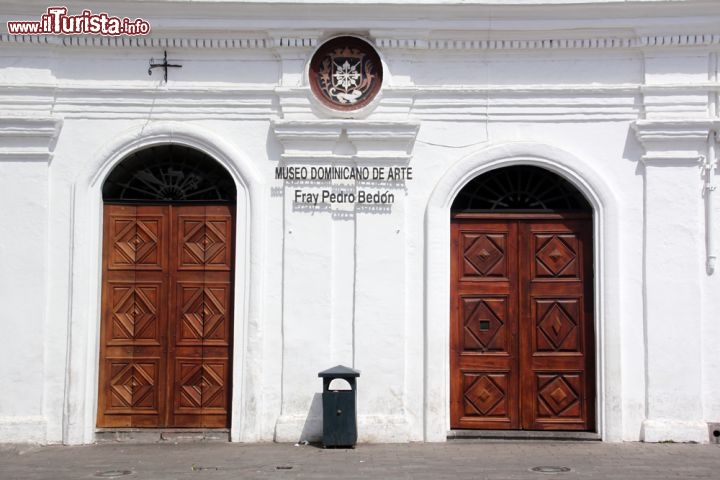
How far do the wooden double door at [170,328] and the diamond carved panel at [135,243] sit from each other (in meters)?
0.01

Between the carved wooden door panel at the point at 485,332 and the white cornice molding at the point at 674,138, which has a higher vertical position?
the white cornice molding at the point at 674,138

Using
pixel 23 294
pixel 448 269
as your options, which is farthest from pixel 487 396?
pixel 23 294

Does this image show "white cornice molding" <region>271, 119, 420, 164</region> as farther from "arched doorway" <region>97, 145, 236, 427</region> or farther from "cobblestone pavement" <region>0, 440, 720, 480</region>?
"cobblestone pavement" <region>0, 440, 720, 480</region>

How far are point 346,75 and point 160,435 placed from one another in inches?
198

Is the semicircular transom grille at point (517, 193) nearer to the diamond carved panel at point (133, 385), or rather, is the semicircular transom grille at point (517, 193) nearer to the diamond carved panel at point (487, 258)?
the diamond carved panel at point (487, 258)

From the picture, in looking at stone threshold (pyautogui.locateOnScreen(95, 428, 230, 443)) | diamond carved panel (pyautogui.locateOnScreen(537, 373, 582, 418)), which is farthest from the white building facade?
stone threshold (pyautogui.locateOnScreen(95, 428, 230, 443))

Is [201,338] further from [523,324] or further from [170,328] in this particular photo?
[523,324]

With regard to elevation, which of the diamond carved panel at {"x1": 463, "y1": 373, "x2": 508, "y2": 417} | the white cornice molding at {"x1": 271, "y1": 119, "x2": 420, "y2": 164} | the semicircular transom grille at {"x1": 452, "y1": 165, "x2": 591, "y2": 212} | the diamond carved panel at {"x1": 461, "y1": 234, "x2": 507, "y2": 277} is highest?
the white cornice molding at {"x1": 271, "y1": 119, "x2": 420, "y2": 164}

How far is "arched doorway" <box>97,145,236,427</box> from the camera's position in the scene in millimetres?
11453

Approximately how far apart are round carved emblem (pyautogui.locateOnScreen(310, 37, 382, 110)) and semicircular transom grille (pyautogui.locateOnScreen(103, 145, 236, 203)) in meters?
1.64

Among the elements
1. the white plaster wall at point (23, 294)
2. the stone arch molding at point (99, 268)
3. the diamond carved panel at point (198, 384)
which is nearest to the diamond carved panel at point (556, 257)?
the stone arch molding at point (99, 268)

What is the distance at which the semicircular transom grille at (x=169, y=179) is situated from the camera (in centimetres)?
1165

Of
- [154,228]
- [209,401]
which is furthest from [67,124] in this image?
[209,401]

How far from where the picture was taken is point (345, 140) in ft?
37.4
